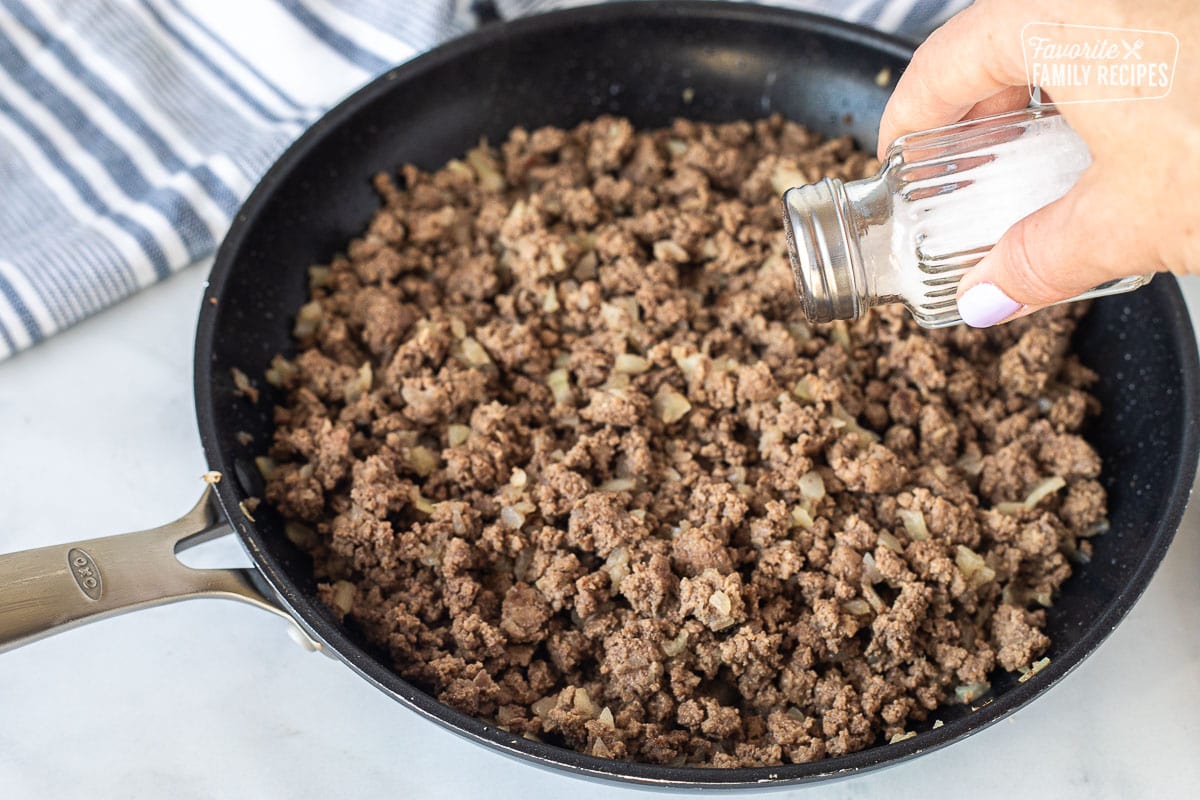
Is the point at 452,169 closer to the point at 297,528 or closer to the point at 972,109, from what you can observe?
the point at 297,528

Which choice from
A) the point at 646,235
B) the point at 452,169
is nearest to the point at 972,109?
the point at 646,235

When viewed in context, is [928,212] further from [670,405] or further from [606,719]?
[606,719]

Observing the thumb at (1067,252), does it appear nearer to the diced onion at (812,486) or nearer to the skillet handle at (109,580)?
the diced onion at (812,486)

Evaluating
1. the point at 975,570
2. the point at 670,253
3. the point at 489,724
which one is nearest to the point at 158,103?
the point at 670,253

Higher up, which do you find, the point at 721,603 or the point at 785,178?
the point at 785,178

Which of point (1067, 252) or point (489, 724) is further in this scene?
point (489, 724)

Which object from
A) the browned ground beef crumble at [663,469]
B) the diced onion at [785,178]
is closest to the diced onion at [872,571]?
the browned ground beef crumble at [663,469]
